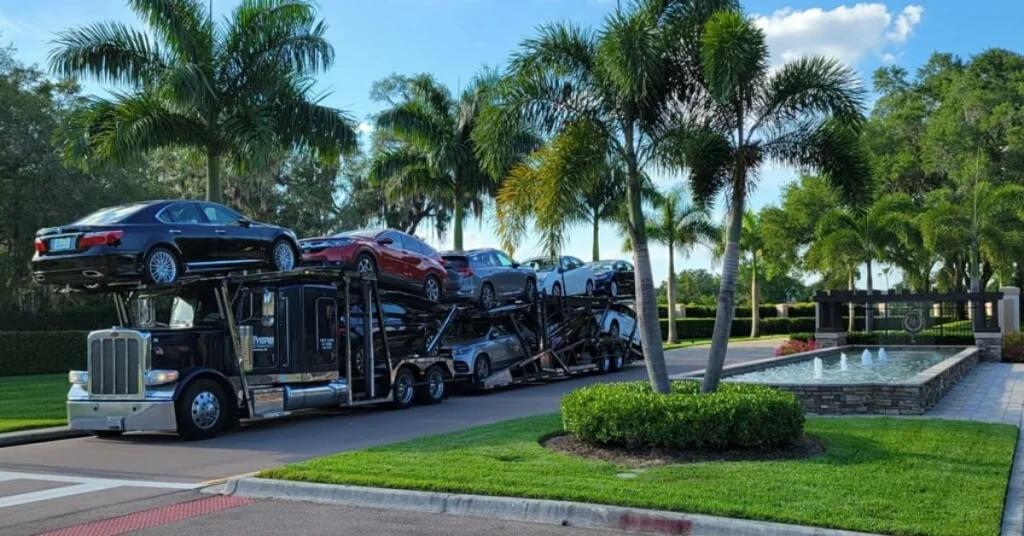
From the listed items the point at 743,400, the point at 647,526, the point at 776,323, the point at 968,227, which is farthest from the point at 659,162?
the point at 776,323

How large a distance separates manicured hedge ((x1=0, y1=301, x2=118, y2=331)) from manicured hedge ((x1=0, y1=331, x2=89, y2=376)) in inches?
175

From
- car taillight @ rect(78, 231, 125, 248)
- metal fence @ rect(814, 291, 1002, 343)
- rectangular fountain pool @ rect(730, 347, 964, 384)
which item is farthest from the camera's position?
metal fence @ rect(814, 291, 1002, 343)

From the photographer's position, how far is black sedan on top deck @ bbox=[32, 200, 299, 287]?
44.1 ft

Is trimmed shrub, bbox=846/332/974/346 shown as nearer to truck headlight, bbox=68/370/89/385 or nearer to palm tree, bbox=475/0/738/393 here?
palm tree, bbox=475/0/738/393

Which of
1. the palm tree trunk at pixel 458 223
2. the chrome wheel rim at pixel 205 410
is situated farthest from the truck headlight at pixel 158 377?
the palm tree trunk at pixel 458 223

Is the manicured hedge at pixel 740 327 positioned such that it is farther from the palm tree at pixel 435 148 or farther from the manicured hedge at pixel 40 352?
the manicured hedge at pixel 40 352

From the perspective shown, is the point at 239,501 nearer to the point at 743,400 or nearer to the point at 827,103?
the point at 743,400

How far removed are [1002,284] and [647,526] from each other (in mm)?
46693

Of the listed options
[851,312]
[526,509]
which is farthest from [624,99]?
[851,312]

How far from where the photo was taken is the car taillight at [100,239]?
13383 mm

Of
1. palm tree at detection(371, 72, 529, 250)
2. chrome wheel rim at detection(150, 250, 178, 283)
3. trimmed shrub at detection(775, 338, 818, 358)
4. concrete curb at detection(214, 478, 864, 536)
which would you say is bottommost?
concrete curb at detection(214, 478, 864, 536)

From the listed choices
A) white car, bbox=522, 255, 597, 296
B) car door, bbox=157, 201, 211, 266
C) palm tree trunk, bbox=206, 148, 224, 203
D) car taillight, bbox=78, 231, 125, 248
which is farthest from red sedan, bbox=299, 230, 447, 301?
white car, bbox=522, 255, 597, 296

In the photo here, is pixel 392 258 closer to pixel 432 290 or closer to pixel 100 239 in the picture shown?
pixel 432 290

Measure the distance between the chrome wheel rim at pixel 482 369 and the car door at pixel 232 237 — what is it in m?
7.27
